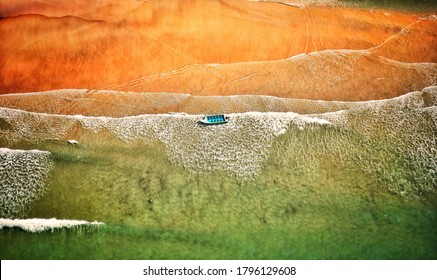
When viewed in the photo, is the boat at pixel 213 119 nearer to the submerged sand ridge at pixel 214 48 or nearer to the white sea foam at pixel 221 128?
the white sea foam at pixel 221 128

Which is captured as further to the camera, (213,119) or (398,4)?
(398,4)

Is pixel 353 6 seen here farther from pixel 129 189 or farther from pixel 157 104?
pixel 129 189

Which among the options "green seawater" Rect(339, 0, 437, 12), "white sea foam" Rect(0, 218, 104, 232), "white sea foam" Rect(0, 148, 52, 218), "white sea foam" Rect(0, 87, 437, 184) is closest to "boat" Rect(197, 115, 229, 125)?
"white sea foam" Rect(0, 87, 437, 184)

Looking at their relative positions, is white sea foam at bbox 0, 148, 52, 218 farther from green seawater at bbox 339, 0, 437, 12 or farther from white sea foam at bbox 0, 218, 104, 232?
green seawater at bbox 339, 0, 437, 12

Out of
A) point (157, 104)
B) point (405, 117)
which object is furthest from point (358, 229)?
point (157, 104)

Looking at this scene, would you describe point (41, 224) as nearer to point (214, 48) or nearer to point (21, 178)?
point (21, 178)

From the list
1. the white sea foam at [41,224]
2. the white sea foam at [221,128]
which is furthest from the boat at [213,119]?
the white sea foam at [41,224]

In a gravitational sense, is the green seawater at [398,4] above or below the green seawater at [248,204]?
above

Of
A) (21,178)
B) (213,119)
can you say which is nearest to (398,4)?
(213,119)
